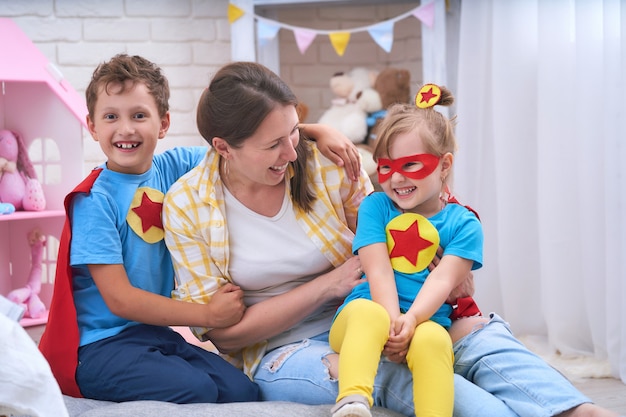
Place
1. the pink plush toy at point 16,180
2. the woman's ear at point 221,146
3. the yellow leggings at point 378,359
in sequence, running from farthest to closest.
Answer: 1. the pink plush toy at point 16,180
2. the woman's ear at point 221,146
3. the yellow leggings at point 378,359

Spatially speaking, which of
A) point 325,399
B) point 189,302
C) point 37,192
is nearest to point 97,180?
point 189,302

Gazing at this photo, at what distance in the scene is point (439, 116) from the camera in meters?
1.69

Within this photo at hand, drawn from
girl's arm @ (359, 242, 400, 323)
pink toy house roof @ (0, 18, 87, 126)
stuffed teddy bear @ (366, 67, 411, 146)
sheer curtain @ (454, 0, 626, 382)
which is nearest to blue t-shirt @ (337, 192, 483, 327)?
girl's arm @ (359, 242, 400, 323)

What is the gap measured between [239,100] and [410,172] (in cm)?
38

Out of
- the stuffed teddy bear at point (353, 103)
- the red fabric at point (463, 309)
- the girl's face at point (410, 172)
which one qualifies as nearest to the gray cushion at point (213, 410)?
the red fabric at point (463, 309)

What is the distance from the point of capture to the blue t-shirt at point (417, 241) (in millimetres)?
1609

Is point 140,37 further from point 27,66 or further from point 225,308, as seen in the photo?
point 225,308

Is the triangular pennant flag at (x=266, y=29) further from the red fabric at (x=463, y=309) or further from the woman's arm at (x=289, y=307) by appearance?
the red fabric at (x=463, y=309)

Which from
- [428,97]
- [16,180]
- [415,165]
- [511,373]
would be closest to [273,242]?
[415,165]

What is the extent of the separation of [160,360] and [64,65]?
214cm

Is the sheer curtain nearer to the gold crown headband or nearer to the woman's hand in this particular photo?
the gold crown headband

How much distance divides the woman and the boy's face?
114 millimetres

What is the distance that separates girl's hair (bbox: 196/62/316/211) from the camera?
163 centimetres

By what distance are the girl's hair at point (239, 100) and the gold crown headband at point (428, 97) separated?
0.91ft
